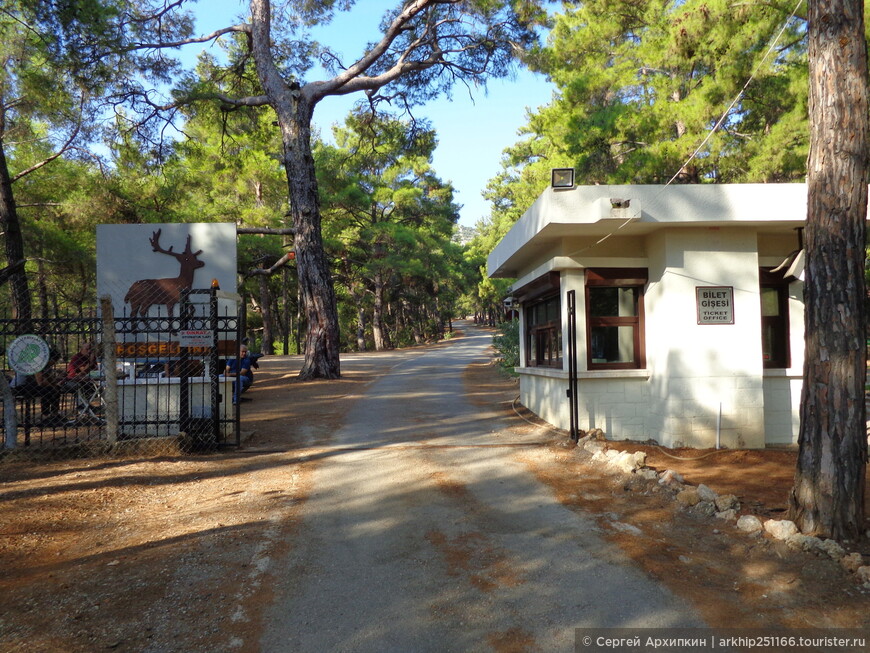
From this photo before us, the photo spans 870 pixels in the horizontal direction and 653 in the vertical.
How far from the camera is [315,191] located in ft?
61.6

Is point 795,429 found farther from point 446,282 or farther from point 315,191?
point 446,282

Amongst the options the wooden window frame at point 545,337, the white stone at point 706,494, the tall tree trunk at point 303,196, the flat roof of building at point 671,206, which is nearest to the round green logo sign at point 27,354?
the flat roof of building at point 671,206

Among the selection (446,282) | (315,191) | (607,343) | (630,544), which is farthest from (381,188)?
(630,544)

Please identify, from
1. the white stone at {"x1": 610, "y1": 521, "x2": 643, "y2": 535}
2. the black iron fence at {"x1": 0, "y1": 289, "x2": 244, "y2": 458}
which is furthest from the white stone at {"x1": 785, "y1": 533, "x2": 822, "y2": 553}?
the black iron fence at {"x1": 0, "y1": 289, "x2": 244, "y2": 458}

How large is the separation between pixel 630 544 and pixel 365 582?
2108 mm

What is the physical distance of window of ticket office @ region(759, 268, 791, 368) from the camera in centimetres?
928

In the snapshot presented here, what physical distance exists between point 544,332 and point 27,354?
7.81 meters

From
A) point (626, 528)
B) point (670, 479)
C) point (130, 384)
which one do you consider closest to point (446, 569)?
point (626, 528)

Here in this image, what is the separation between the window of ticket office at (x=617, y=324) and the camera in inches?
359

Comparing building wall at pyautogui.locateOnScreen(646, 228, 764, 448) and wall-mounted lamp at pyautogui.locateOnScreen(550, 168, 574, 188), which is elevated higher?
wall-mounted lamp at pyautogui.locateOnScreen(550, 168, 574, 188)

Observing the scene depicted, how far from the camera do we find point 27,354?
7.70 meters

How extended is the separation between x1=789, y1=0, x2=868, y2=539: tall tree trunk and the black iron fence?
252 inches

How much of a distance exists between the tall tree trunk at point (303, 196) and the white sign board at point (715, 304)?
12.4 m

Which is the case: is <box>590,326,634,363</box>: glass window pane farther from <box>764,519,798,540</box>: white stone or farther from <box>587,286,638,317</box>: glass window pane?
<box>764,519,798,540</box>: white stone
